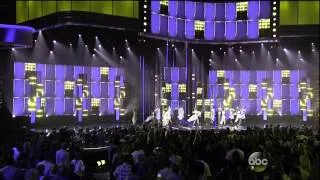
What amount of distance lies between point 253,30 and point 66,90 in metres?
18.1

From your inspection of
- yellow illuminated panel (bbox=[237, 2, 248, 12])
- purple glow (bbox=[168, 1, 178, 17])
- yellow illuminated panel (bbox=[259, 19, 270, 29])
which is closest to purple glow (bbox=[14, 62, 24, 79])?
purple glow (bbox=[168, 1, 178, 17])

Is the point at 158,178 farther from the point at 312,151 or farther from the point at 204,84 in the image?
the point at 204,84

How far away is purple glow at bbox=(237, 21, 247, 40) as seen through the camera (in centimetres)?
4592

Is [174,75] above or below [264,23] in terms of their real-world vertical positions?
below

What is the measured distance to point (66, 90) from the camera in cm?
3803

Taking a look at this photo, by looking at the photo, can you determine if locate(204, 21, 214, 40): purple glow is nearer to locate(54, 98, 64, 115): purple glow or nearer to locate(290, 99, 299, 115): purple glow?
locate(290, 99, 299, 115): purple glow

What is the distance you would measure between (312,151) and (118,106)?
2755cm

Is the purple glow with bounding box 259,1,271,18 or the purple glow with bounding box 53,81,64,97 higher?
the purple glow with bounding box 259,1,271,18

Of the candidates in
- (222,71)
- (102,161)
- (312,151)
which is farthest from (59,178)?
(222,71)

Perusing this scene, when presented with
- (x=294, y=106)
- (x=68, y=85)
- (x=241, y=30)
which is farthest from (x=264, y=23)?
(x=68, y=85)

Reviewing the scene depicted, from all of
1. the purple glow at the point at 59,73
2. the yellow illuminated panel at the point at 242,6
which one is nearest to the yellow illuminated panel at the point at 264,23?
the yellow illuminated panel at the point at 242,6

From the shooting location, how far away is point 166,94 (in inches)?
1722

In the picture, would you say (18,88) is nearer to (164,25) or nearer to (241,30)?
(164,25)

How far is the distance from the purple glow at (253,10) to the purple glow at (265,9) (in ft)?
1.39
